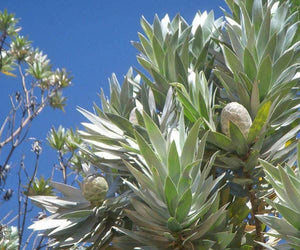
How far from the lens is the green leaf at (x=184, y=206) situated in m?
1.06

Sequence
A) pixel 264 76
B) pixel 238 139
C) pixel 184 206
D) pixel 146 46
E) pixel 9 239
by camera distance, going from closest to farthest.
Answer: pixel 184 206
pixel 238 139
pixel 264 76
pixel 146 46
pixel 9 239

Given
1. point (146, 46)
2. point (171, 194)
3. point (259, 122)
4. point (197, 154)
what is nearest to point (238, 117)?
point (259, 122)

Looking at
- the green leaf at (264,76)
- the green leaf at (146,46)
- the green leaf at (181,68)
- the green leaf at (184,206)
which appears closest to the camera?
the green leaf at (184,206)

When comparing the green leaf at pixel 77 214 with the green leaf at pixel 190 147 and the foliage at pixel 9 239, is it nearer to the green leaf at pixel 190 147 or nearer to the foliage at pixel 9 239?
the green leaf at pixel 190 147

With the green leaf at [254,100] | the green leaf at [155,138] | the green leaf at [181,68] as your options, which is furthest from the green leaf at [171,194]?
the green leaf at [181,68]

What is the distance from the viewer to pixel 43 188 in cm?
302

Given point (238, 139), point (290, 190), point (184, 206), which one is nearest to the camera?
point (290, 190)

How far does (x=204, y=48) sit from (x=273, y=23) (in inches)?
8.5

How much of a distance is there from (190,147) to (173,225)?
6.6 inches

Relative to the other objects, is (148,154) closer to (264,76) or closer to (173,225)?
(173,225)

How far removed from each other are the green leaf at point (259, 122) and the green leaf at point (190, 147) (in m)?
0.18

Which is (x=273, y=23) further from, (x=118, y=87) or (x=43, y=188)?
(x=43, y=188)

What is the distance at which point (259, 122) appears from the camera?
1219 millimetres

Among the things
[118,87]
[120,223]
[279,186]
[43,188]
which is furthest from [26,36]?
[279,186]
